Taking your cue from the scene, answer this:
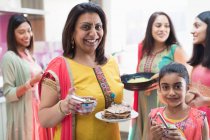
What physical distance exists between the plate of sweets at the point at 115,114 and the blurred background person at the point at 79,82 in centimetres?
3

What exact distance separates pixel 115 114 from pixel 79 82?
0.21 metres

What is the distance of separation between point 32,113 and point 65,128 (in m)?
1.23

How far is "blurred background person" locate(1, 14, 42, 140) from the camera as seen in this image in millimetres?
2254

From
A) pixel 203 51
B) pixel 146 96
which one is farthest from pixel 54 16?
pixel 203 51

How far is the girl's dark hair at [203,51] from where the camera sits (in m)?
1.77

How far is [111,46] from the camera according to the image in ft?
12.8

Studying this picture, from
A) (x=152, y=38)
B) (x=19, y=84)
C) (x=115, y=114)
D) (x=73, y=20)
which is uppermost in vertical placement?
(x=73, y=20)

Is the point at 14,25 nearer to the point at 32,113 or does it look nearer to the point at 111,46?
the point at 32,113

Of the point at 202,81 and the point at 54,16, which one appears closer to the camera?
the point at 202,81

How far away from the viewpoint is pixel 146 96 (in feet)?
7.91

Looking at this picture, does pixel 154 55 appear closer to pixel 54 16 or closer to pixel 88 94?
pixel 88 94

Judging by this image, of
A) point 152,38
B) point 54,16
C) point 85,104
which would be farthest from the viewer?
point 54,16

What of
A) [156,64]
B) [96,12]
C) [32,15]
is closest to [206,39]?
[156,64]

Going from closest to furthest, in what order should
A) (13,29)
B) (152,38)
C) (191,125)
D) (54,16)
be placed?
(191,125) < (13,29) < (152,38) < (54,16)
